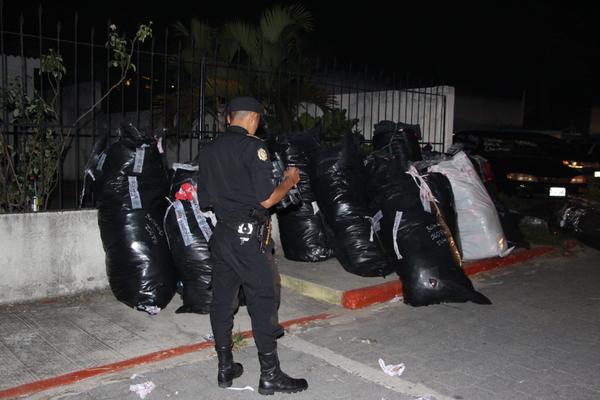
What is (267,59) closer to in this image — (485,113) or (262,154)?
(262,154)

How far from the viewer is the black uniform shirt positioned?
3318 millimetres

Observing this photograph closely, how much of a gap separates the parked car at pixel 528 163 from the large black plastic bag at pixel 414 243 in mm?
4482

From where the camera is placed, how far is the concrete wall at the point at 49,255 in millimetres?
4941

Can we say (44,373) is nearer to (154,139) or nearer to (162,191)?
(162,191)

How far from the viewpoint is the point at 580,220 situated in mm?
7781

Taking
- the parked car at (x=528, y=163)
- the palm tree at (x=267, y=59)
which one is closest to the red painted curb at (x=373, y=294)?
the palm tree at (x=267, y=59)

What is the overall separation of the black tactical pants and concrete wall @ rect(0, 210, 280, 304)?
2.38m

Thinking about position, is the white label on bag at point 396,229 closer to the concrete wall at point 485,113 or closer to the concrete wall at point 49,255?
the concrete wall at point 49,255

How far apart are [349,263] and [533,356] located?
2089mm

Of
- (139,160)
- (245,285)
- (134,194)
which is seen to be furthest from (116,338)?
(139,160)

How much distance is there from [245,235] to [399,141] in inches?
141

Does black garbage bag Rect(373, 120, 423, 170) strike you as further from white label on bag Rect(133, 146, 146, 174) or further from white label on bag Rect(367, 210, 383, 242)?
white label on bag Rect(133, 146, 146, 174)

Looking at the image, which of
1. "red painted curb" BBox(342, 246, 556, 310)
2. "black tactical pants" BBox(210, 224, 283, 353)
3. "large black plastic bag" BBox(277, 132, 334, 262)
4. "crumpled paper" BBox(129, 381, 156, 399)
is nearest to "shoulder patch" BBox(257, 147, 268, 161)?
"black tactical pants" BBox(210, 224, 283, 353)

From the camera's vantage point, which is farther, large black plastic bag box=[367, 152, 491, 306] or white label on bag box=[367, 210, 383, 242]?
white label on bag box=[367, 210, 383, 242]
